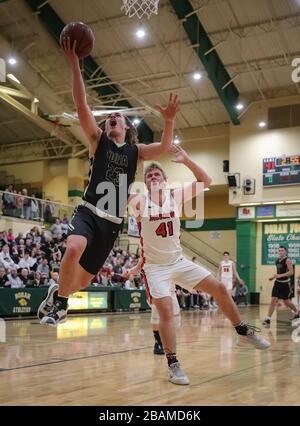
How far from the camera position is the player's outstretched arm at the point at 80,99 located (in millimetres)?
4188

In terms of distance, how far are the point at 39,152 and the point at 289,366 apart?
87.2ft

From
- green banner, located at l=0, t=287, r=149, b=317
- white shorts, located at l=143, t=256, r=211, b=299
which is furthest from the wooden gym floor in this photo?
green banner, located at l=0, t=287, r=149, b=317

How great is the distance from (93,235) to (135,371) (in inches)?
75.8

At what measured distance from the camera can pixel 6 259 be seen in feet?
47.3

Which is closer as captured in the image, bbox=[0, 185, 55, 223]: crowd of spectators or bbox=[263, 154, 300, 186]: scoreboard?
bbox=[0, 185, 55, 223]: crowd of spectators

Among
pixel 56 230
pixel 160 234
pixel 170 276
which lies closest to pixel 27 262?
pixel 56 230

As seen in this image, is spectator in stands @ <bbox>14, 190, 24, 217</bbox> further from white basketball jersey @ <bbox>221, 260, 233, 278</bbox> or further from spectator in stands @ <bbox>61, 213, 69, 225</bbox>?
white basketball jersey @ <bbox>221, 260, 233, 278</bbox>

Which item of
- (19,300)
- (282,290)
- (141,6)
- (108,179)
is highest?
(141,6)

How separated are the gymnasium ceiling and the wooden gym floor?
48.1ft

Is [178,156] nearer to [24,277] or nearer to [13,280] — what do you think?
[13,280]

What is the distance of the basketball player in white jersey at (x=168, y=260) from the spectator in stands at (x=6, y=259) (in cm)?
944

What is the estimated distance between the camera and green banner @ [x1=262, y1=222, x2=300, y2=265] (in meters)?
27.7
